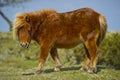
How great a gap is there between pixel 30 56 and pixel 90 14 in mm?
16404

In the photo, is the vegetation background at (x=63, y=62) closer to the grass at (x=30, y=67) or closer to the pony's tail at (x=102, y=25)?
the grass at (x=30, y=67)

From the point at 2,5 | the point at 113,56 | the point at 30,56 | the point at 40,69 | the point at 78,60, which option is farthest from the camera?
the point at 2,5

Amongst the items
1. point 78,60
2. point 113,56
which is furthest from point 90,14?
→ point 78,60

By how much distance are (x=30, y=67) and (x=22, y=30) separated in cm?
788

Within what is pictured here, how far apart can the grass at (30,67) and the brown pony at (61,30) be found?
25.5 inches

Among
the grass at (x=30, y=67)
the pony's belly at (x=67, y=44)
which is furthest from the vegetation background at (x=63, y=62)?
the pony's belly at (x=67, y=44)

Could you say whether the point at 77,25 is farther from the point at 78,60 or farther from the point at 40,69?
the point at 78,60

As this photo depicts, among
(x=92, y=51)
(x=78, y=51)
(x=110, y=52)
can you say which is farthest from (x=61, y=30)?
(x=78, y=51)

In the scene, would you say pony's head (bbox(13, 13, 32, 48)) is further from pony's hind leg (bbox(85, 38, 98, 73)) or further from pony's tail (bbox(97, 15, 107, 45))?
pony's tail (bbox(97, 15, 107, 45))

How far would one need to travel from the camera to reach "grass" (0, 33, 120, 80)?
52.9 ft

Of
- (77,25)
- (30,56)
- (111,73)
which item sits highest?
(77,25)

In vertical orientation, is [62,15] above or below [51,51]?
above

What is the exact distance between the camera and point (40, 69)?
54.5 feet

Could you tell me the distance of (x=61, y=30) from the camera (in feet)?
55.1
